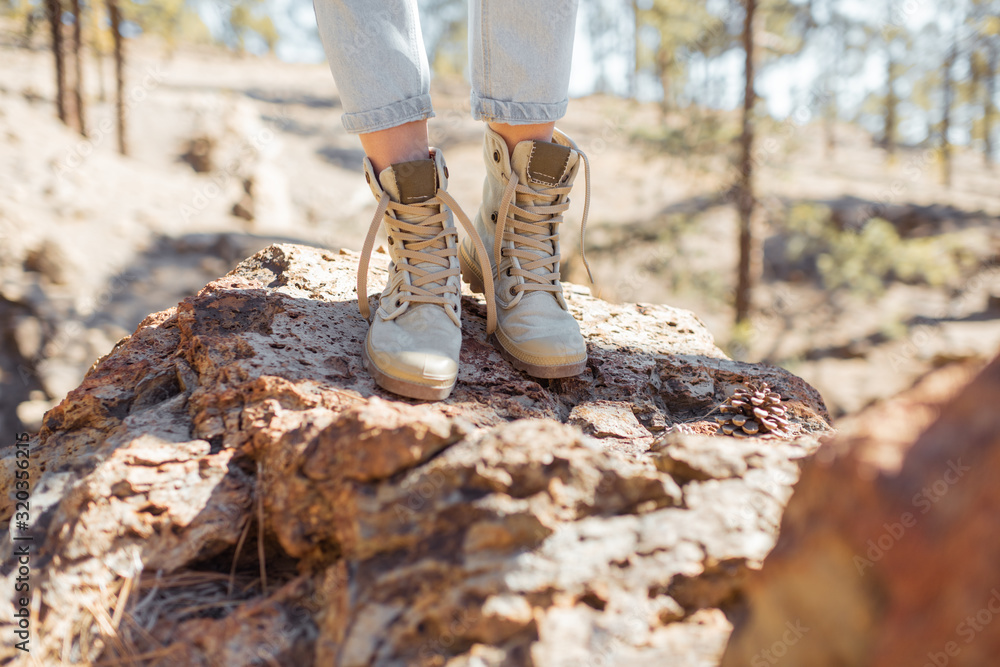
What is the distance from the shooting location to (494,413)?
144cm

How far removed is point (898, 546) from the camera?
2.12 ft

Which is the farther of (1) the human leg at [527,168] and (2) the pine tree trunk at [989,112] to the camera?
(2) the pine tree trunk at [989,112]

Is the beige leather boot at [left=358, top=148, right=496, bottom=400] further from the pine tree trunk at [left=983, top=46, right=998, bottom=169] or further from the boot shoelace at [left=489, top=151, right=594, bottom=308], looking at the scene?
the pine tree trunk at [left=983, top=46, right=998, bottom=169]

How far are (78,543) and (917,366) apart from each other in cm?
906

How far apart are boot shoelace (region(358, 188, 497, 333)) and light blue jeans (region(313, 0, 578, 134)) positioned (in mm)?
226

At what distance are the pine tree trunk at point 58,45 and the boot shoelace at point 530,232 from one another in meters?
8.32

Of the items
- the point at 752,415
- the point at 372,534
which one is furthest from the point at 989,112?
the point at 372,534

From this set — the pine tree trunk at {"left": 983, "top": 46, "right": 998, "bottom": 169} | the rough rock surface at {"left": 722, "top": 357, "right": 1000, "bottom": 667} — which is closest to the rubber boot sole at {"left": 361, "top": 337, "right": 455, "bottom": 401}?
the rough rock surface at {"left": 722, "top": 357, "right": 1000, "bottom": 667}

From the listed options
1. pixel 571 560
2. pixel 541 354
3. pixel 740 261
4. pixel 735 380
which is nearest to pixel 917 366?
pixel 740 261

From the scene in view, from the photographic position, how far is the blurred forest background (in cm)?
519

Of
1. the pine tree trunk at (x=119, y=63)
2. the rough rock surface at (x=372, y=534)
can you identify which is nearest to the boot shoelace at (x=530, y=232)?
the rough rock surface at (x=372, y=534)

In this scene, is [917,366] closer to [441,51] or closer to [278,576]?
[278,576]

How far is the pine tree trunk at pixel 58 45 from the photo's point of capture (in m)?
7.20

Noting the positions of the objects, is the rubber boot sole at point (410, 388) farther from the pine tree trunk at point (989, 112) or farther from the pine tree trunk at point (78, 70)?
the pine tree trunk at point (989, 112)
